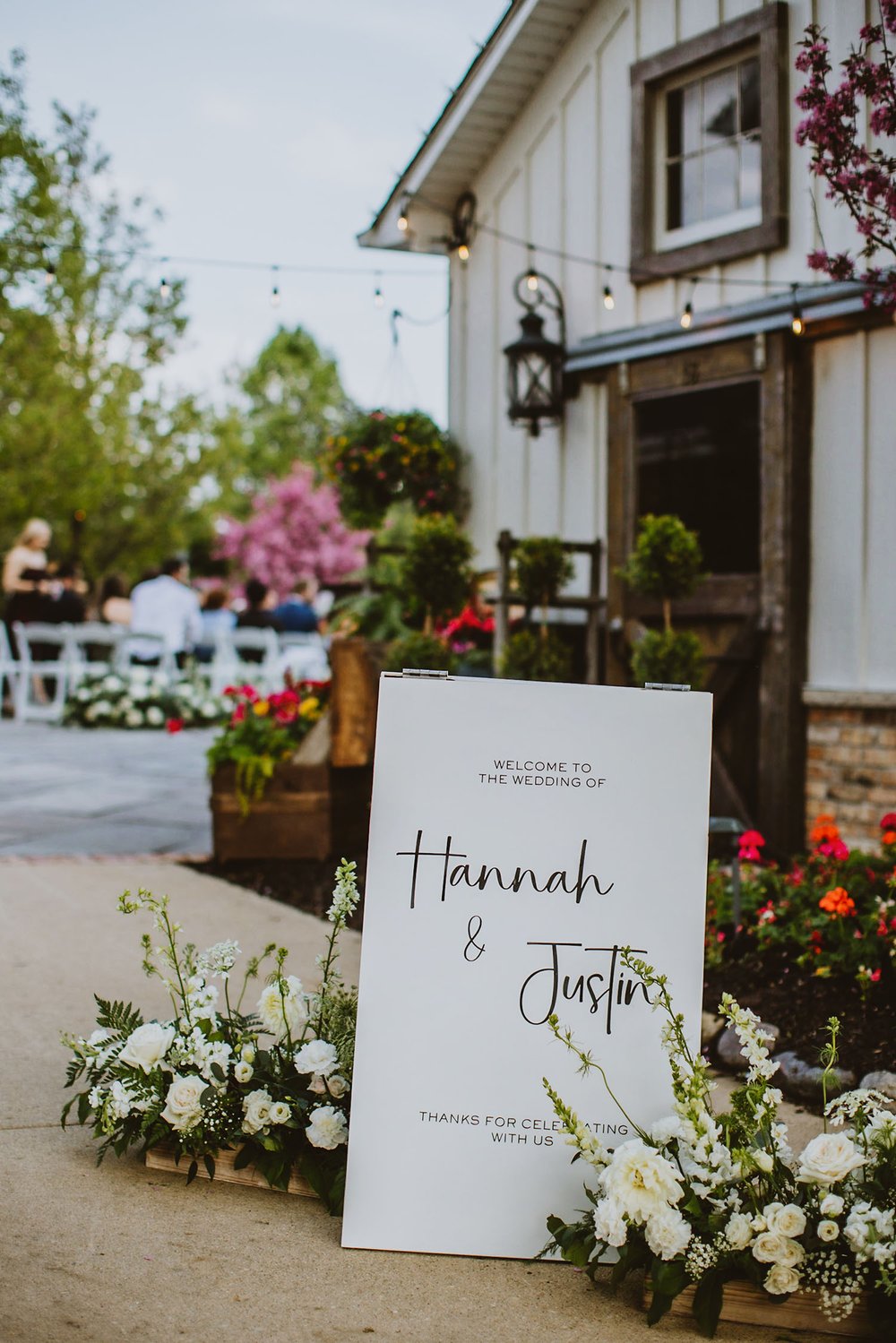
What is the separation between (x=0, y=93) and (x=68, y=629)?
19.6 feet

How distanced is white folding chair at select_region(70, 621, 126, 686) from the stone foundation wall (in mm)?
7941

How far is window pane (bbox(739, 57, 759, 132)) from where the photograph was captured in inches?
251

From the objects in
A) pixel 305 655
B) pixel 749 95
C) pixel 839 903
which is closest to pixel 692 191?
pixel 749 95

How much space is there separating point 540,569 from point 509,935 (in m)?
4.46

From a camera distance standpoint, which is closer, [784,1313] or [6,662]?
[784,1313]

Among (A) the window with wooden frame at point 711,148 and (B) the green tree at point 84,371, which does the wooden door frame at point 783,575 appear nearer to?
(A) the window with wooden frame at point 711,148

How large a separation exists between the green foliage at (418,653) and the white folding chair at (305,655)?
749cm

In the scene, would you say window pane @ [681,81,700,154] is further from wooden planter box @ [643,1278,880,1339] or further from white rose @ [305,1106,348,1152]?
wooden planter box @ [643,1278,880,1339]

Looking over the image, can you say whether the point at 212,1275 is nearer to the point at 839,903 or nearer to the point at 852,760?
the point at 839,903

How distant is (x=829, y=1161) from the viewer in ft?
6.23

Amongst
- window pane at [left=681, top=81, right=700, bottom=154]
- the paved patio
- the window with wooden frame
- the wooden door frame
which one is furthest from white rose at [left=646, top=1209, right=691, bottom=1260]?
window pane at [left=681, top=81, right=700, bottom=154]

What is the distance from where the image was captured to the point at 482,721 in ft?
7.36

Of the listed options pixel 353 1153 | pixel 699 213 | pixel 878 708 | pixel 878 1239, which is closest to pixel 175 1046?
pixel 353 1153

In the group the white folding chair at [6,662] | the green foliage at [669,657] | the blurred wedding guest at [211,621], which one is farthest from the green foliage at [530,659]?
the blurred wedding guest at [211,621]
